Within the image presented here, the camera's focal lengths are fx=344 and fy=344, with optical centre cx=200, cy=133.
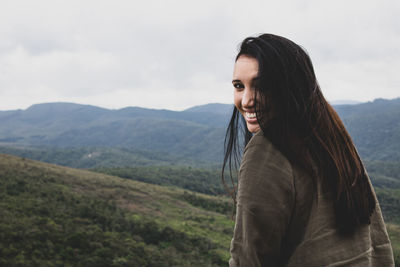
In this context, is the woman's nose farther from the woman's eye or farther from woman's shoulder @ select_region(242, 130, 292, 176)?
woman's shoulder @ select_region(242, 130, 292, 176)

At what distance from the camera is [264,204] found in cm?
116

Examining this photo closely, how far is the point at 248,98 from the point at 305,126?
0.28 m

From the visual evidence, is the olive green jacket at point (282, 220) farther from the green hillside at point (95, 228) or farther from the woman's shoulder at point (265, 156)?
the green hillside at point (95, 228)

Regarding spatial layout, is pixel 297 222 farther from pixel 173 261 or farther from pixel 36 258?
pixel 173 261

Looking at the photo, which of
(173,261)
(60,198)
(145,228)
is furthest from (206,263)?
(60,198)

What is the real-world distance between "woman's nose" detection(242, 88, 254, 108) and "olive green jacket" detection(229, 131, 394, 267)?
9.2 inches

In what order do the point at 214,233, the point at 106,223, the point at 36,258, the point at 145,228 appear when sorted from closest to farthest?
the point at 36,258, the point at 106,223, the point at 145,228, the point at 214,233

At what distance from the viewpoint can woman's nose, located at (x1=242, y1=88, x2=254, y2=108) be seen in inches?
57.4

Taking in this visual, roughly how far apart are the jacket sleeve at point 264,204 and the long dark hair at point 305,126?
0.07m

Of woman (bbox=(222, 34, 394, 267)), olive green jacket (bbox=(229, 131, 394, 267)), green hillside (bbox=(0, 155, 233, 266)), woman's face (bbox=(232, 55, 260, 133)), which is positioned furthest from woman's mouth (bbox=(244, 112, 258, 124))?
green hillside (bbox=(0, 155, 233, 266))

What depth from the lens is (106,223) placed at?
21.0 meters

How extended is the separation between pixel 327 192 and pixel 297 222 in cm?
15

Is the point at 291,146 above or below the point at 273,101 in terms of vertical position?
below

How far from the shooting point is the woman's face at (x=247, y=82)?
143 cm
